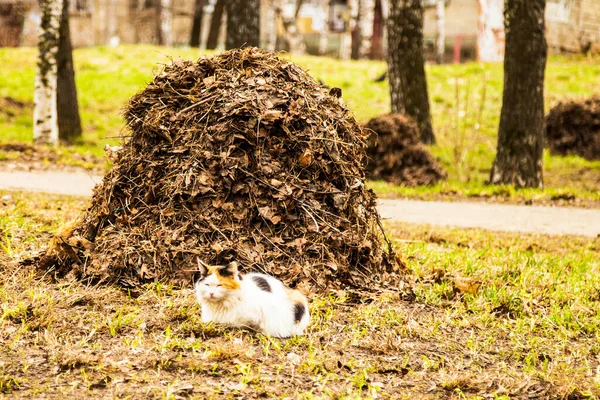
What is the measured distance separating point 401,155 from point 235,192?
783 centimetres

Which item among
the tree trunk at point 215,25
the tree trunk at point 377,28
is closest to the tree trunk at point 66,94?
the tree trunk at point 215,25

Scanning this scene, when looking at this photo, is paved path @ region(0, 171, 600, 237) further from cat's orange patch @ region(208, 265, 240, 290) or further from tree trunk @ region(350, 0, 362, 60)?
tree trunk @ region(350, 0, 362, 60)

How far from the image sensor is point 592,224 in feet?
34.5

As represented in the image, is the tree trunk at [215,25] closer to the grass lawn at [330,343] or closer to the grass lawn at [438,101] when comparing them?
the grass lawn at [438,101]

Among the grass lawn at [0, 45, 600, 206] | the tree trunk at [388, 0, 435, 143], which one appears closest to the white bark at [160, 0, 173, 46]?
the grass lawn at [0, 45, 600, 206]

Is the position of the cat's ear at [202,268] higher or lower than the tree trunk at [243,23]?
lower

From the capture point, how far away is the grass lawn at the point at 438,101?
13.5 meters

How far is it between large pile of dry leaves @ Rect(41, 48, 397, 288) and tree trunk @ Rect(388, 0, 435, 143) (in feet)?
29.5

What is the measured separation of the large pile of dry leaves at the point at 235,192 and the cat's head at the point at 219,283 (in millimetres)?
1017

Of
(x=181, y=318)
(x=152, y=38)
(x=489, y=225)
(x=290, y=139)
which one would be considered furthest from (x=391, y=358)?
(x=152, y=38)

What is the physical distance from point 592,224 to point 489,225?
1.43 meters

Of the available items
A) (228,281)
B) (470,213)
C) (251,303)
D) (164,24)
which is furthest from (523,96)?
(164,24)

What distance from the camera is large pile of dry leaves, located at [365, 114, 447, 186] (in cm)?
1376

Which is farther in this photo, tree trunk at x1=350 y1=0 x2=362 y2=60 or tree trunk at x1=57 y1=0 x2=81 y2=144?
tree trunk at x1=350 y1=0 x2=362 y2=60
